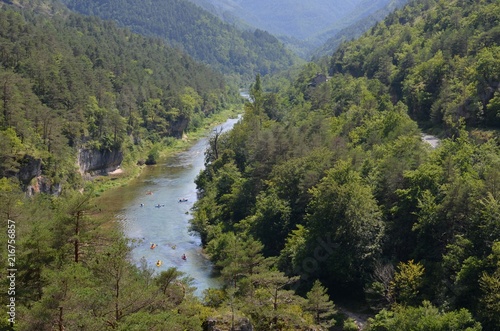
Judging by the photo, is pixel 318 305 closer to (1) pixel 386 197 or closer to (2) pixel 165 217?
(1) pixel 386 197

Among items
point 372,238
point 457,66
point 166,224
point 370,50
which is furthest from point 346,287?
point 370,50

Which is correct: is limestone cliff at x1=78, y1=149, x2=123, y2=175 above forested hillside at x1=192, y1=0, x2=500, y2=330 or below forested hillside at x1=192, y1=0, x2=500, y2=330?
below

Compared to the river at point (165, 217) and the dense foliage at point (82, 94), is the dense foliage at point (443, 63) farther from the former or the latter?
the dense foliage at point (82, 94)

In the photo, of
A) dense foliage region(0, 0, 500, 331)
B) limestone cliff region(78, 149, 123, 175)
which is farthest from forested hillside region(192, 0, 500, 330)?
limestone cliff region(78, 149, 123, 175)

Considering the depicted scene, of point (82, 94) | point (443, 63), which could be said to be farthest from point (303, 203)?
point (82, 94)

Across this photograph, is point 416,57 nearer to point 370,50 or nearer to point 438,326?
point 370,50

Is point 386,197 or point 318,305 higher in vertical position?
point 386,197

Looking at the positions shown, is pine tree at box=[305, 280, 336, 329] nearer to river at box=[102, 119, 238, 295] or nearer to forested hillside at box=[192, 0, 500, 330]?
forested hillside at box=[192, 0, 500, 330]
